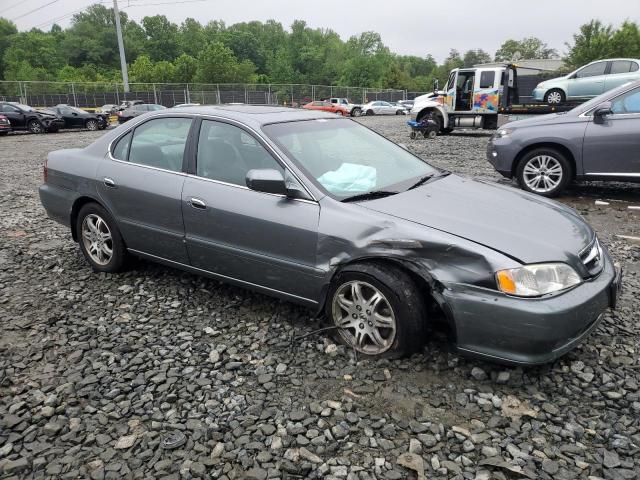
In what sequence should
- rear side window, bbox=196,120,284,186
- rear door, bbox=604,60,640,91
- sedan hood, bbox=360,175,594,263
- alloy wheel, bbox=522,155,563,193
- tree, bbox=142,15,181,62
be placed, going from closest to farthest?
sedan hood, bbox=360,175,594,263, rear side window, bbox=196,120,284,186, alloy wheel, bbox=522,155,563,193, rear door, bbox=604,60,640,91, tree, bbox=142,15,181,62

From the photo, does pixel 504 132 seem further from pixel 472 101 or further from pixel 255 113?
pixel 472 101

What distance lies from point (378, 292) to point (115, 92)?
4333cm

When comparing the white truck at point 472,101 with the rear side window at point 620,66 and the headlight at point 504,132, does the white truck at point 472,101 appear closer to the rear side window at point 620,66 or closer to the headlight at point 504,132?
the rear side window at point 620,66

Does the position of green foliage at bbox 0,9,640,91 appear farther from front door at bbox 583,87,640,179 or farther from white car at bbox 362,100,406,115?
front door at bbox 583,87,640,179

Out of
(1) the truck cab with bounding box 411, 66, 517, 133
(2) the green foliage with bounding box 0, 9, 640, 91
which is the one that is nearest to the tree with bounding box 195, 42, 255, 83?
(2) the green foliage with bounding box 0, 9, 640, 91

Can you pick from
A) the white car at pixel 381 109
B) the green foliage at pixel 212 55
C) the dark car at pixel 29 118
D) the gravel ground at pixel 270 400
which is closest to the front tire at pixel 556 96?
the gravel ground at pixel 270 400

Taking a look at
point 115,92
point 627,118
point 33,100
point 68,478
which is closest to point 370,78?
point 115,92

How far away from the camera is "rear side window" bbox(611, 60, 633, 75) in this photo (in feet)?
51.2

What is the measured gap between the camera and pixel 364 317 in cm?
317

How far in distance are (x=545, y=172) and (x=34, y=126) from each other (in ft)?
75.2

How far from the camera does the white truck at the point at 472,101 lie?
18781 mm

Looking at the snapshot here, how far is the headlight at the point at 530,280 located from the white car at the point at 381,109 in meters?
42.1

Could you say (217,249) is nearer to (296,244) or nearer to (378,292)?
(296,244)

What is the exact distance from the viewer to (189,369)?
314cm
